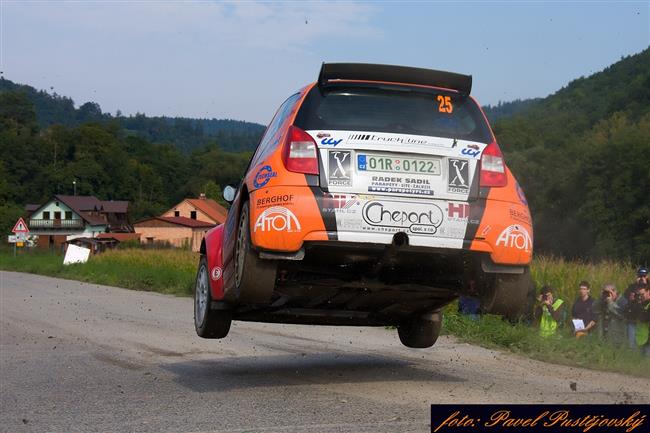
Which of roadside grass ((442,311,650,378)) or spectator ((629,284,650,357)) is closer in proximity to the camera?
roadside grass ((442,311,650,378))

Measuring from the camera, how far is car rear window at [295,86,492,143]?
606cm

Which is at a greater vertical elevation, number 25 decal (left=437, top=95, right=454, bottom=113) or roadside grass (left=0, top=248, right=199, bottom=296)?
number 25 decal (left=437, top=95, right=454, bottom=113)

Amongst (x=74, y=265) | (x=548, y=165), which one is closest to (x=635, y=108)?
(x=548, y=165)

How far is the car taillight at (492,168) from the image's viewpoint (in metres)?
6.00

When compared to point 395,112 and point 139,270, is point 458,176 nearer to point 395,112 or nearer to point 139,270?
point 395,112

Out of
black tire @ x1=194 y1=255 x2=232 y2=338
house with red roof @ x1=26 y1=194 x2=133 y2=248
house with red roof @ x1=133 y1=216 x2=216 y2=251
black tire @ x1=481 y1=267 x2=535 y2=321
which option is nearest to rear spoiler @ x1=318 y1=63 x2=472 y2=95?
black tire @ x1=481 y1=267 x2=535 y2=321

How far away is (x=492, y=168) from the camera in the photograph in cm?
605

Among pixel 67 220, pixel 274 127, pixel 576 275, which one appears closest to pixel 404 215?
pixel 274 127

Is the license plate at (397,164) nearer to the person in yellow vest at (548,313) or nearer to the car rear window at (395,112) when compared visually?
the car rear window at (395,112)

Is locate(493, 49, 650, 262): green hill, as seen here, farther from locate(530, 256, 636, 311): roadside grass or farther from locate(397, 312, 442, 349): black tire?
locate(397, 312, 442, 349): black tire

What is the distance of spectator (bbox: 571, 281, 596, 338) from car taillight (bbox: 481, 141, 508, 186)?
630 centimetres

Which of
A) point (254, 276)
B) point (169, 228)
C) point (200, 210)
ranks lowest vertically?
point (169, 228)

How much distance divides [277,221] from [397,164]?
3.15ft

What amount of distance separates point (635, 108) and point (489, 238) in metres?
54.7
